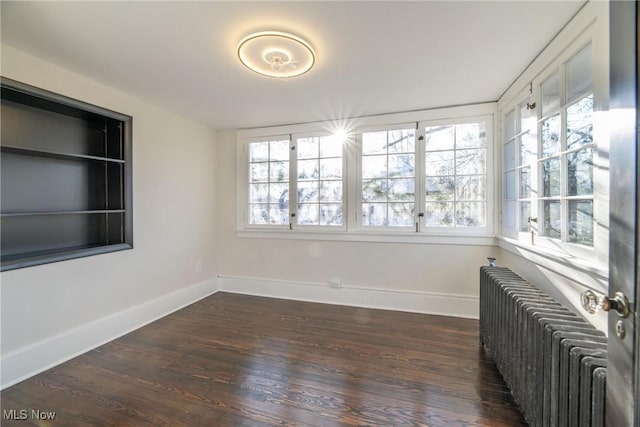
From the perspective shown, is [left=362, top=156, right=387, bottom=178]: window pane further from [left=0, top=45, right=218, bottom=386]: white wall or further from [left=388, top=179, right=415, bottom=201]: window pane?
[left=0, top=45, right=218, bottom=386]: white wall

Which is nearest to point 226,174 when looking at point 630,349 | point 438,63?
point 438,63

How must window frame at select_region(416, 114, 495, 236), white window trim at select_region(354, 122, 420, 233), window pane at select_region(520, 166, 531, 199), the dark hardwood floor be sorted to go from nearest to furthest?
the dark hardwood floor, window pane at select_region(520, 166, 531, 199), window frame at select_region(416, 114, 495, 236), white window trim at select_region(354, 122, 420, 233)

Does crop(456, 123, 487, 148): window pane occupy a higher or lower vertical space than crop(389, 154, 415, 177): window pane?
higher

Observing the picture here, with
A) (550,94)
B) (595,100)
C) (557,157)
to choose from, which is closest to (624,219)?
(595,100)

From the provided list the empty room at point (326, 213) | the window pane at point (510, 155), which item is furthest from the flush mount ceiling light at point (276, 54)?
the window pane at point (510, 155)

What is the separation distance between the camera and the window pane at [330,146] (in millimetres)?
3410

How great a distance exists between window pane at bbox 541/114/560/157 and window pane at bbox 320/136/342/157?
6.55ft

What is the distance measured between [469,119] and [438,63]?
1127 mm

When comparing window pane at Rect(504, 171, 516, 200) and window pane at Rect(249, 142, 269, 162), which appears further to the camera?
window pane at Rect(249, 142, 269, 162)

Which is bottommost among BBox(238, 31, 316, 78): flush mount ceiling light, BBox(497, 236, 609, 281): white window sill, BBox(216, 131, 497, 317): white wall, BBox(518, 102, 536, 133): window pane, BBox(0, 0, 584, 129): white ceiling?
BBox(216, 131, 497, 317): white wall

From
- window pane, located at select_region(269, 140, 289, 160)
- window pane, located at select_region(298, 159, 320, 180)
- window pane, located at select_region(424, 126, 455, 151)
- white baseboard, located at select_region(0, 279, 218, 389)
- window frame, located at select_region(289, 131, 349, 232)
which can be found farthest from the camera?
window pane, located at select_region(269, 140, 289, 160)

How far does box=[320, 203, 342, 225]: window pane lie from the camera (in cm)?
343

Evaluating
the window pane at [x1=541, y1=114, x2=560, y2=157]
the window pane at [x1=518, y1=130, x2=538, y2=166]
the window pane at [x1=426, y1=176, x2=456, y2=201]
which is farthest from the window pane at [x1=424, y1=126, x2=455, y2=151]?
the window pane at [x1=541, y1=114, x2=560, y2=157]

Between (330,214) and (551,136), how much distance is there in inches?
87.8
